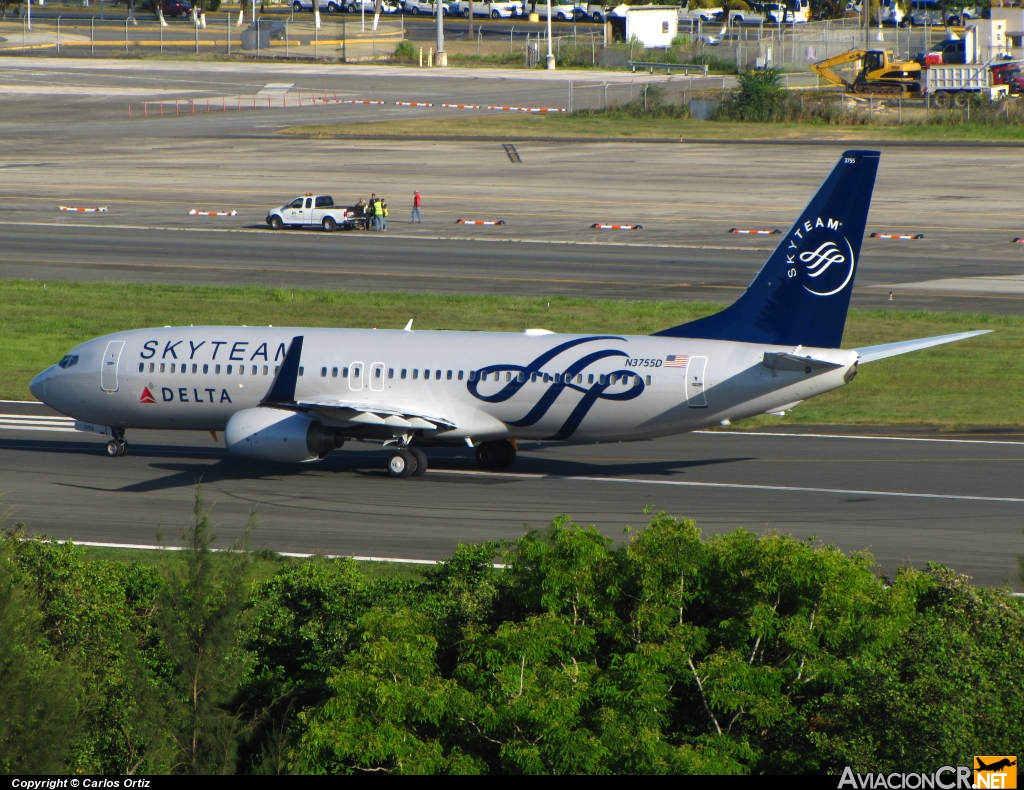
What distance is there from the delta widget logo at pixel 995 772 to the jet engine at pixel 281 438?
78.9 ft

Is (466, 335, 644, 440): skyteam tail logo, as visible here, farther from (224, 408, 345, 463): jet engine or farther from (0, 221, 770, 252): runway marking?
(0, 221, 770, 252): runway marking

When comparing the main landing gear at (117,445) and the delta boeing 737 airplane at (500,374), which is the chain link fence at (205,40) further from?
the delta boeing 737 airplane at (500,374)

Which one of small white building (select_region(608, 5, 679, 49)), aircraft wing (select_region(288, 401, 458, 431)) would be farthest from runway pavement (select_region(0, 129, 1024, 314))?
small white building (select_region(608, 5, 679, 49))

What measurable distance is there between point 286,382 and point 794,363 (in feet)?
46.5

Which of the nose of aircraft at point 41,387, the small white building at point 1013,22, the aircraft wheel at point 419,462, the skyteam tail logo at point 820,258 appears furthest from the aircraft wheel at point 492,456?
the small white building at point 1013,22

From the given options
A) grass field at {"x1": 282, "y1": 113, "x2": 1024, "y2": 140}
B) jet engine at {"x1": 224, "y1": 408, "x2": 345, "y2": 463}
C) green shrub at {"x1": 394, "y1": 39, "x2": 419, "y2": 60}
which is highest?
green shrub at {"x1": 394, "y1": 39, "x2": 419, "y2": 60}

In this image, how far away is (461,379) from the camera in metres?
37.3

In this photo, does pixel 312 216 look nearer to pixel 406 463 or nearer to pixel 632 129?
pixel 632 129

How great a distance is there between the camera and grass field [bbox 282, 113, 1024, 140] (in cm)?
11062

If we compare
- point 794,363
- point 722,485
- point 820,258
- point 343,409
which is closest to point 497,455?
point 343,409

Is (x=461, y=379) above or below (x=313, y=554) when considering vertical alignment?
above

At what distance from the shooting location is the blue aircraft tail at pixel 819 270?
35250mm

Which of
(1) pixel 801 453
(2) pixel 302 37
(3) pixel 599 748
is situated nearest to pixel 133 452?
(1) pixel 801 453

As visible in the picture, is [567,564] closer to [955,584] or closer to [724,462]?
Result: [955,584]
